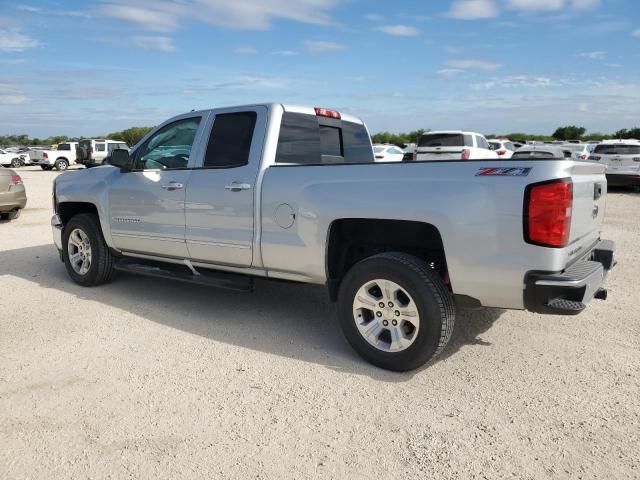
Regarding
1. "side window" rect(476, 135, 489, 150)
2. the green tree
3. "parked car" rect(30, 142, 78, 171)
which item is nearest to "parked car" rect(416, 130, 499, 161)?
"side window" rect(476, 135, 489, 150)

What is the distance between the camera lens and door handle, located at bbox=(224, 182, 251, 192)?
4.53m

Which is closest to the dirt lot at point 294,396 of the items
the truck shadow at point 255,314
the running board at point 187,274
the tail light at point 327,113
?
the truck shadow at point 255,314

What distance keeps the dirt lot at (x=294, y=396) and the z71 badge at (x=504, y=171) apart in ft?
4.64

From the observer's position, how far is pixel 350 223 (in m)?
4.23

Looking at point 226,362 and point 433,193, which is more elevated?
point 433,193

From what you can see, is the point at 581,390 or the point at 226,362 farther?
the point at 226,362

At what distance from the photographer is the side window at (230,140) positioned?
4746mm

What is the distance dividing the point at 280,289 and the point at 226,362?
2090 mm

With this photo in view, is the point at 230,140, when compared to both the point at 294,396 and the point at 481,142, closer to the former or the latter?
the point at 294,396

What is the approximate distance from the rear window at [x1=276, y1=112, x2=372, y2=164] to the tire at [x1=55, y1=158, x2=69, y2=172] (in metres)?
32.1

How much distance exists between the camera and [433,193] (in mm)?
3580

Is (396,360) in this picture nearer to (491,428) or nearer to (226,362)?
(491,428)

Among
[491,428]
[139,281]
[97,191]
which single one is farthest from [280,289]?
[491,428]

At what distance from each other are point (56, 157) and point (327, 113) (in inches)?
1280
